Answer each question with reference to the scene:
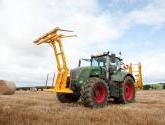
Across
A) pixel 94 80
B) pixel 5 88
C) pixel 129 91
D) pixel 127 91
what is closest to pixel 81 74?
pixel 94 80

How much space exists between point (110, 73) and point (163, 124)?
7.35 m

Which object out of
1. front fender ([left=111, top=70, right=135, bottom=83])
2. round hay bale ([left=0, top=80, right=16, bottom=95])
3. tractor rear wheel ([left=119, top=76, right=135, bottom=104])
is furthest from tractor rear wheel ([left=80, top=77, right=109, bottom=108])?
round hay bale ([left=0, top=80, right=16, bottom=95])

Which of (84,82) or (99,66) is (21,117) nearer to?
(84,82)

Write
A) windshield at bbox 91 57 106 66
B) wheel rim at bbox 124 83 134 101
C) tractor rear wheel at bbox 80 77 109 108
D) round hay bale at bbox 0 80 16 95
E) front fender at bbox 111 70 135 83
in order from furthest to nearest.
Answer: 1. round hay bale at bbox 0 80 16 95
2. wheel rim at bbox 124 83 134 101
3. windshield at bbox 91 57 106 66
4. front fender at bbox 111 70 135 83
5. tractor rear wheel at bbox 80 77 109 108

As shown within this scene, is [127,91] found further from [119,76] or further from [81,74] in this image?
[81,74]

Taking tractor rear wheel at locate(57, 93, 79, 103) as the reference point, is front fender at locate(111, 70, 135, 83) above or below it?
above

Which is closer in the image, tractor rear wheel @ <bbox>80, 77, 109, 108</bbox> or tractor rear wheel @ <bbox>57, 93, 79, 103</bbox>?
tractor rear wheel @ <bbox>80, 77, 109, 108</bbox>

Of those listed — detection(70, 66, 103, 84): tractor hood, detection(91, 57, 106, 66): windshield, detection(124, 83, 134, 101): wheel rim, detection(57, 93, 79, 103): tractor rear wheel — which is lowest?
detection(57, 93, 79, 103): tractor rear wheel

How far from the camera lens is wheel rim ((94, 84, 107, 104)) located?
14.1 m

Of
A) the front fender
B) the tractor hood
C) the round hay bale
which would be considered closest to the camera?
the tractor hood

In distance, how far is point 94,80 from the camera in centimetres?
1400

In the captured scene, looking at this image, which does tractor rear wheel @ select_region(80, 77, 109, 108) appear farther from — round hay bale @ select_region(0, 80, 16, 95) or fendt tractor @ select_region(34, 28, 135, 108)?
round hay bale @ select_region(0, 80, 16, 95)

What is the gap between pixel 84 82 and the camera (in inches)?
568

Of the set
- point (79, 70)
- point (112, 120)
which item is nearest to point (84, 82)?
point (79, 70)
